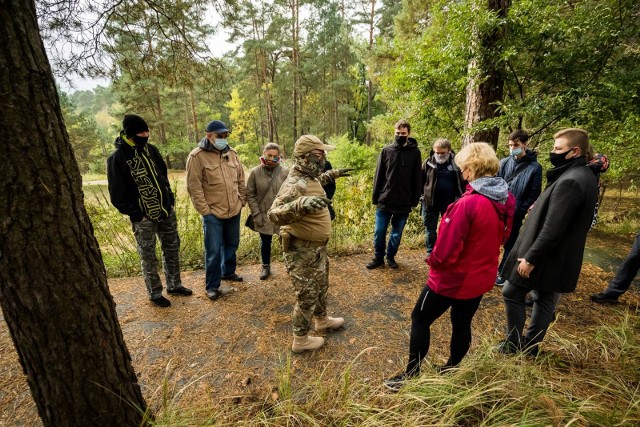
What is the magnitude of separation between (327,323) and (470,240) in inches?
69.1

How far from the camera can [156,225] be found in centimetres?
342

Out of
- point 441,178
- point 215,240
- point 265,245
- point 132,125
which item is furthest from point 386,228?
point 132,125

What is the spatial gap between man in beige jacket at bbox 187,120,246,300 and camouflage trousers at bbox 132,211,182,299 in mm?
400

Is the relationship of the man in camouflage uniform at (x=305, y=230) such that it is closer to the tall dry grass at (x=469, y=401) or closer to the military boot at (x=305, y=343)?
the military boot at (x=305, y=343)

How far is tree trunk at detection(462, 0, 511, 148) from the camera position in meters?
4.34

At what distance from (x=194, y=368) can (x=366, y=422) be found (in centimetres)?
166

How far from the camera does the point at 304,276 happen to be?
2.58 metres

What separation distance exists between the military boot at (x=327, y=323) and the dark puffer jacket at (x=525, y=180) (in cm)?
279

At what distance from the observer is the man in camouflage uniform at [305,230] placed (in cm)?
243

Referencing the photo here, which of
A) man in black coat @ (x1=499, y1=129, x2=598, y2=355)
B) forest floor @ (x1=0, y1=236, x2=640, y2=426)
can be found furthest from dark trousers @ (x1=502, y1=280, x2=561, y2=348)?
forest floor @ (x1=0, y1=236, x2=640, y2=426)

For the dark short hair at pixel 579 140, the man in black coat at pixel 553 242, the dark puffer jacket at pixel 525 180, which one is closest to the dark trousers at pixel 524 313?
the man in black coat at pixel 553 242

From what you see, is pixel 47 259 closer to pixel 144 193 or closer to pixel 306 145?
pixel 306 145

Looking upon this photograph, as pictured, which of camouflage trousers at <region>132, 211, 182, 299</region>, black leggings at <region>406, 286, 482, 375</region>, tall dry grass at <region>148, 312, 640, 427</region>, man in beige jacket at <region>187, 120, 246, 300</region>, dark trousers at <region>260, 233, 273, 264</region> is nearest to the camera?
tall dry grass at <region>148, 312, 640, 427</region>

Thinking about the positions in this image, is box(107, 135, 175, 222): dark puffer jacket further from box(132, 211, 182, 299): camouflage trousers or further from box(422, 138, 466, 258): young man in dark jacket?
box(422, 138, 466, 258): young man in dark jacket
